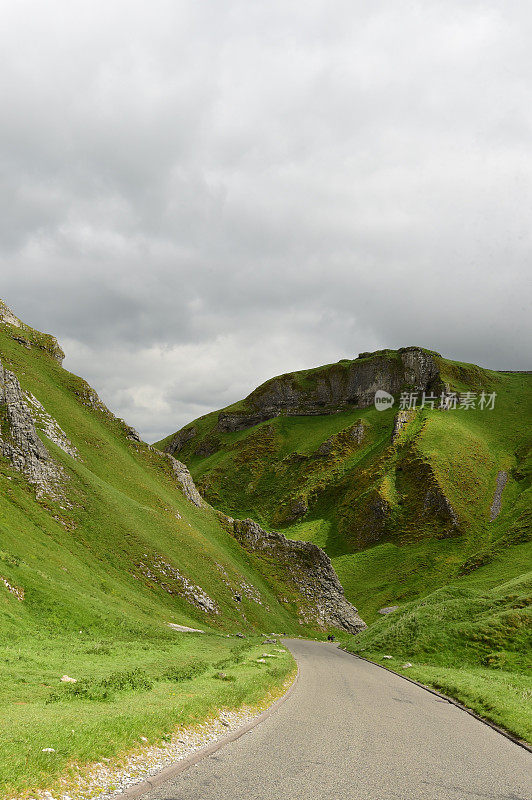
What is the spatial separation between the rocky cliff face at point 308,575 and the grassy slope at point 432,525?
11.8m

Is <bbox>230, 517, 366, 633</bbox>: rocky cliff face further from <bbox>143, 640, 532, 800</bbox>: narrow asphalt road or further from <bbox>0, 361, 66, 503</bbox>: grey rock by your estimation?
<bbox>143, 640, 532, 800</bbox>: narrow asphalt road

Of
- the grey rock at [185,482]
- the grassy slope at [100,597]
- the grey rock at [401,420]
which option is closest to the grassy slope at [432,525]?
the grey rock at [401,420]

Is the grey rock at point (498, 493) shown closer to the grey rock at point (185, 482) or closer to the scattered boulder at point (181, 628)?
the grey rock at point (185, 482)

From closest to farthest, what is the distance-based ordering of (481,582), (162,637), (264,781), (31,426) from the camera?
(264,781)
(162,637)
(31,426)
(481,582)

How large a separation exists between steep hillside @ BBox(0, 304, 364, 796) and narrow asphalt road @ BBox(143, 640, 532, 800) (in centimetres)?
227

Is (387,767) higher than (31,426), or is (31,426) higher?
(31,426)

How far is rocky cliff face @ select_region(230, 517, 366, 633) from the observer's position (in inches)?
3354

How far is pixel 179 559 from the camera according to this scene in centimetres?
6212

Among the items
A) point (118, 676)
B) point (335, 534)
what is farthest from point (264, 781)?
point (335, 534)

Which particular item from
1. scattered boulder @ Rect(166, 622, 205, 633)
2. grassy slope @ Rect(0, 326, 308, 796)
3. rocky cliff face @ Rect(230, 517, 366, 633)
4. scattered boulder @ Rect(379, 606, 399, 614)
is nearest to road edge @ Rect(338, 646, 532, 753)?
grassy slope @ Rect(0, 326, 308, 796)

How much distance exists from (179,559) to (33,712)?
51.6 metres

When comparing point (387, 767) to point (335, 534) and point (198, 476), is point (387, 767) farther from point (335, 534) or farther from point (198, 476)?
point (198, 476)

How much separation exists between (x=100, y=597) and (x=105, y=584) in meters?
4.61

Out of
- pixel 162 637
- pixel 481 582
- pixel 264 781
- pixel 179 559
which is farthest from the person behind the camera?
pixel 481 582
